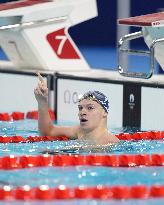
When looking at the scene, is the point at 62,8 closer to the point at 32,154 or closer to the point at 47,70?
the point at 47,70

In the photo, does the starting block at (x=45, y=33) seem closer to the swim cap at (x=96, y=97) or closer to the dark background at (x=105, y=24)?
the swim cap at (x=96, y=97)

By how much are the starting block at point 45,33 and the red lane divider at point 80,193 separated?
3.64 meters

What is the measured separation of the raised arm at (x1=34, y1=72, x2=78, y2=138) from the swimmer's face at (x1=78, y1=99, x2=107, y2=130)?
0.26m

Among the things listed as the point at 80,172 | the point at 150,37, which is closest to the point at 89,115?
the point at 80,172

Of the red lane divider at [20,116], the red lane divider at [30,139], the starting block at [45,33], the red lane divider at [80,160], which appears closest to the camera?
the red lane divider at [80,160]

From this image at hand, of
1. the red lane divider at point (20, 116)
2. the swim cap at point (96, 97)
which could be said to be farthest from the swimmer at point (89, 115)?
the red lane divider at point (20, 116)

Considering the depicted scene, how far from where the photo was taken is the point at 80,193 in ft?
17.8

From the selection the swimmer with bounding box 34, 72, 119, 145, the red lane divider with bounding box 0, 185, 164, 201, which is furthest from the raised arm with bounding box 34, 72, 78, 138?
the red lane divider with bounding box 0, 185, 164, 201

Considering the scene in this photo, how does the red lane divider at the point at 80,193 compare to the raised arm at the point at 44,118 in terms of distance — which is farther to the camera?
the raised arm at the point at 44,118

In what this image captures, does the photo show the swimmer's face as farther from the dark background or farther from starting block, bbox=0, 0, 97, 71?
the dark background

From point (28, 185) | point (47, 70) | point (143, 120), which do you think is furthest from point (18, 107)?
point (28, 185)

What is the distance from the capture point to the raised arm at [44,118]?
670cm

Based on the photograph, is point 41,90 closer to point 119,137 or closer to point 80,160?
point 80,160

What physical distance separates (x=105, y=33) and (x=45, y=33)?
4.38m
